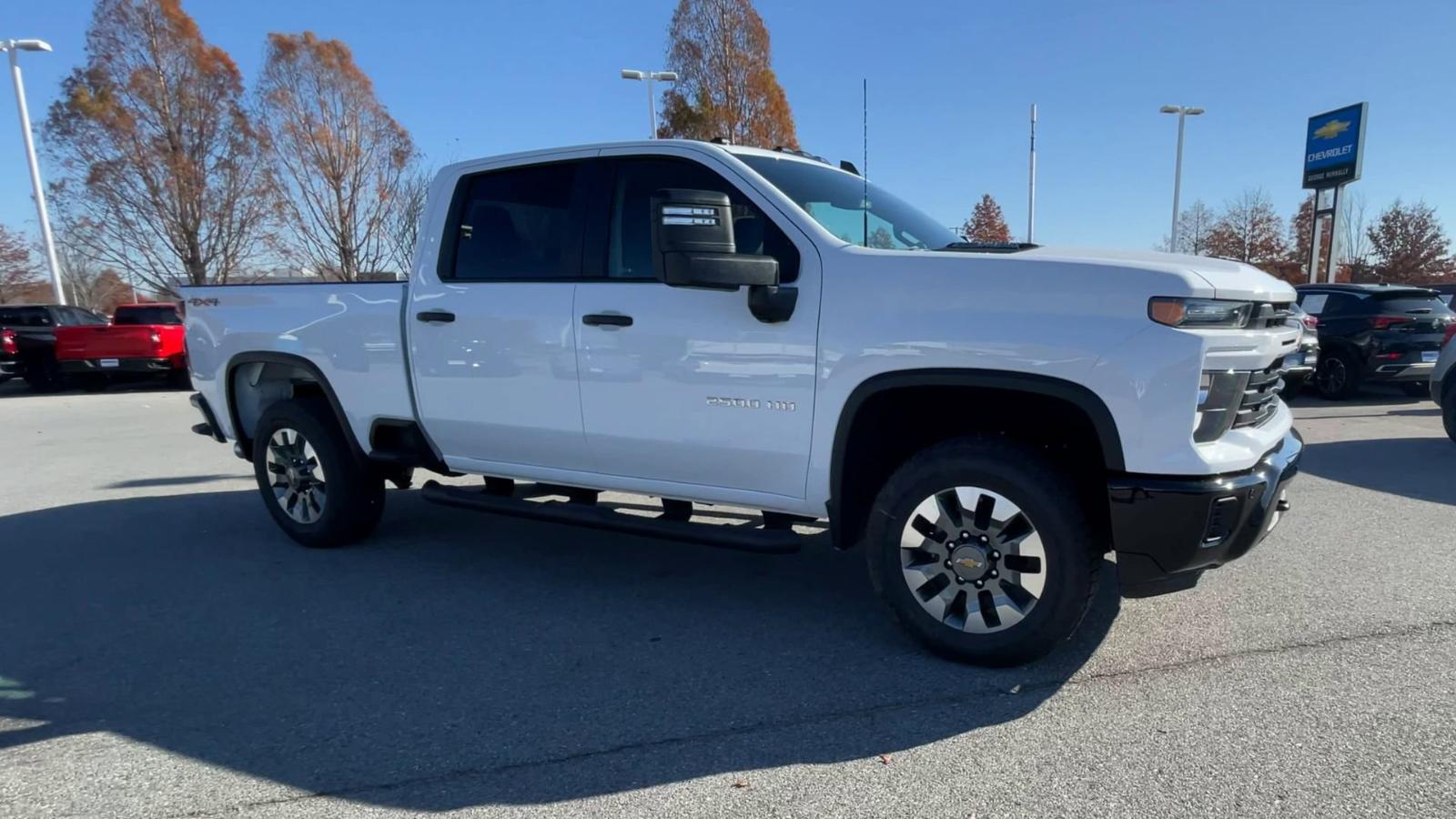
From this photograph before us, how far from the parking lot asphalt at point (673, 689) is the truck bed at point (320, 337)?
0.98 metres

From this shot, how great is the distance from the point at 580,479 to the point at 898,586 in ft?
5.44

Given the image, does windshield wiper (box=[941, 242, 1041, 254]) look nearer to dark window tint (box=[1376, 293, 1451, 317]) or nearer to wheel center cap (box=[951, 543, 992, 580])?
wheel center cap (box=[951, 543, 992, 580])

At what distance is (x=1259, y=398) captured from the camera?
318cm

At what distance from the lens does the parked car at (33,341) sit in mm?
16312

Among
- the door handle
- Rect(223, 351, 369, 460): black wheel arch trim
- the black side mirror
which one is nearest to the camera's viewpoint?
the black side mirror

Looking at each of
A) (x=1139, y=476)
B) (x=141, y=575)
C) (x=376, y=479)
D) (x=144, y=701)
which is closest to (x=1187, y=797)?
(x=1139, y=476)

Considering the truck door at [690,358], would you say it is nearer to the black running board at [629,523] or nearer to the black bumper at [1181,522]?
Result: the black running board at [629,523]

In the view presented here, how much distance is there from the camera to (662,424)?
150 inches

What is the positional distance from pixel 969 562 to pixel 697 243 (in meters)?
1.60

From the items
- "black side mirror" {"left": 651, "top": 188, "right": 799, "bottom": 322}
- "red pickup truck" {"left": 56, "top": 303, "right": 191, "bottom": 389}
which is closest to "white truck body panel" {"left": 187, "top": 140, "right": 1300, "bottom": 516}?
"black side mirror" {"left": 651, "top": 188, "right": 799, "bottom": 322}

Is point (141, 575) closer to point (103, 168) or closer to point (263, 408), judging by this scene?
point (263, 408)

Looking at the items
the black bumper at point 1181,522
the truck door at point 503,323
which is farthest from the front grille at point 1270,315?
the truck door at point 503,323

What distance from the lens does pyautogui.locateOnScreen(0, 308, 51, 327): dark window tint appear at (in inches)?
700

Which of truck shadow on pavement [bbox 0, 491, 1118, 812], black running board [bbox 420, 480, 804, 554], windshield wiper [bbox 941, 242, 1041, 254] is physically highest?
windshield wiper [bbox 941, 242, 1041, 254]
